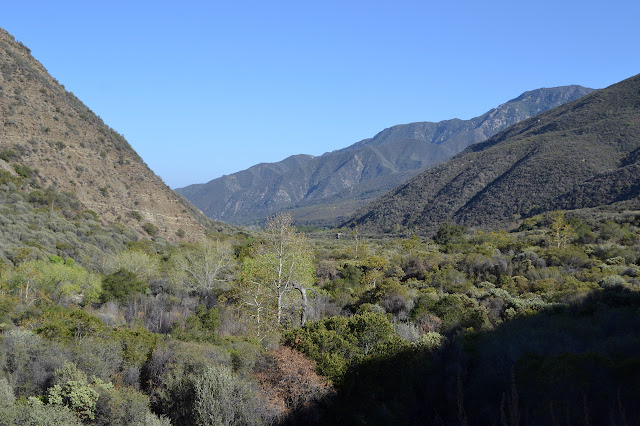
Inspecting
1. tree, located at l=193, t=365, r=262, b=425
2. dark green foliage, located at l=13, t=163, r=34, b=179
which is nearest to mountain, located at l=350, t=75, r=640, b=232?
tree, located at l=193, t=365, r=262, b=425

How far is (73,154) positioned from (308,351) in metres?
38.6

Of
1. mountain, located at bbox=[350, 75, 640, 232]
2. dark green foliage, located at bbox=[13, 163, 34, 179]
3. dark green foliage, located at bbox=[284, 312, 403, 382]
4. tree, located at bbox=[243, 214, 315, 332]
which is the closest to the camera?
dark green foliage, located at bbox=[284, 312, 403, 382]

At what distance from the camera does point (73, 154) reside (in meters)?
41.5

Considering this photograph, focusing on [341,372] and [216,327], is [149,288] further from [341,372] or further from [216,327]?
[341,372]

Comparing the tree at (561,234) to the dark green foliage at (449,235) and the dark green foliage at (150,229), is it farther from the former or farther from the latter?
the dark green foliage at (150,229)

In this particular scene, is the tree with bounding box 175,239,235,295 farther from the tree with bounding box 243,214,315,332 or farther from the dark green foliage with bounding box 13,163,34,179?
the dark green foliage with bounding box 13,163,34,179

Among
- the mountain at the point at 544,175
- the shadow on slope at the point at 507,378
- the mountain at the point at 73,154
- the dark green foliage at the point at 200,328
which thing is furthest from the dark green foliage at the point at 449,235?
the shadow on slope at the point at 507,378

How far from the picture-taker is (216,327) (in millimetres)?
15859

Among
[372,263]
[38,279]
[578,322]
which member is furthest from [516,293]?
[38,279]

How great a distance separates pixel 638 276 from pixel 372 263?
521 inches

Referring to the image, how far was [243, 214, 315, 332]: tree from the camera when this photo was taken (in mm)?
14562

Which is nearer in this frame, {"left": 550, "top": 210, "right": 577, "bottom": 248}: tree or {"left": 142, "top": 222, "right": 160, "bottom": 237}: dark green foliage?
{"left": 550, "top": 210, "right": 577, "bottom": 248}: tree

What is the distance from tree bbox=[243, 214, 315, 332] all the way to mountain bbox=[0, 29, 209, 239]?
27780 millimetres

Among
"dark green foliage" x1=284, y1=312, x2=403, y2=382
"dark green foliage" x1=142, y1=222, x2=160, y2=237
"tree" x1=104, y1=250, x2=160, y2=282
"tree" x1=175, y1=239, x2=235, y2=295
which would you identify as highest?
"dark green foliage" x1=142, y1=222, x2=160, y2=237
